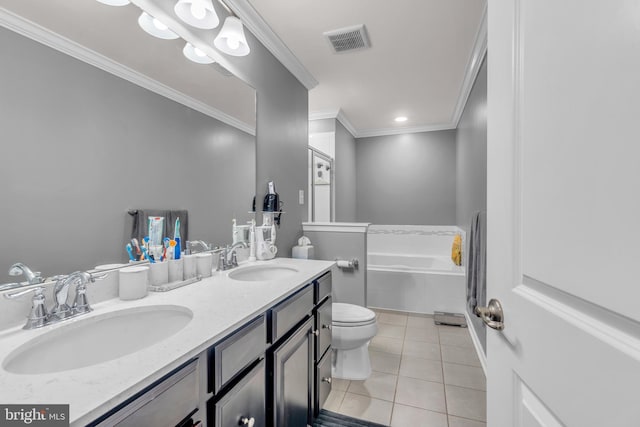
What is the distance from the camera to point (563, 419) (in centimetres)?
46

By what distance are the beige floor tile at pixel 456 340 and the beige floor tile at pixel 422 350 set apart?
15 centimetres

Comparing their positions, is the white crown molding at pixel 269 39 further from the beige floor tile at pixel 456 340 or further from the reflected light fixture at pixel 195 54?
the beige floor tile at pixel 456 340

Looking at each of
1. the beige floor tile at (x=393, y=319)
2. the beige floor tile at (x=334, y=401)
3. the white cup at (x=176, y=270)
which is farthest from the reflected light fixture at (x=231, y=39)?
the beige floor tile at (x=393, y=319)

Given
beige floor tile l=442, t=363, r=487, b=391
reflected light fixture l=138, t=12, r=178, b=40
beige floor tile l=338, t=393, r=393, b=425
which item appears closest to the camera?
reflected light fixture l=138, t=12, r=178, b=40

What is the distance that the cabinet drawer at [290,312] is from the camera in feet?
3.61

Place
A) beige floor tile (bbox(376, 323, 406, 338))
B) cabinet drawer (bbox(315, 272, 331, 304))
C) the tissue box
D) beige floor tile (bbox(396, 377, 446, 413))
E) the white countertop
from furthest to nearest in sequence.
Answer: beige floor tile (bbox(376, 323, 406, 338)) < the tissue box < beige floor tile (bbox(396, 377, 446, 413)) < cabinet drawer (bbox(315, 272, 331, 304)) < the white countertop

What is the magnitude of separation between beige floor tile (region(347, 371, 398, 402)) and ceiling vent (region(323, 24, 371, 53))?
251cm

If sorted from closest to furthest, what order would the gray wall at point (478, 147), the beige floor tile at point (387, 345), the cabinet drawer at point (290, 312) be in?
the cabinet drawer at point (290, 312) < the gray wall at point (478, 147) < the beige floor tile at point (387, 345)

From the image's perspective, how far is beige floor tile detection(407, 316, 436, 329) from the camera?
296 cm

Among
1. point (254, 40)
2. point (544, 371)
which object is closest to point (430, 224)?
point (254, 40)

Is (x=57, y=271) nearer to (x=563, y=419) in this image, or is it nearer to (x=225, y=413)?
(x=225, y=413)

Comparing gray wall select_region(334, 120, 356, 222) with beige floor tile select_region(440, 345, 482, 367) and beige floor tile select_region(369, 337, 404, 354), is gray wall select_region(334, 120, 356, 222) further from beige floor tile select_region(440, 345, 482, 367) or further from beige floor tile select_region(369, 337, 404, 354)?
beige floor tile select_region(440, 345, 482, 367)

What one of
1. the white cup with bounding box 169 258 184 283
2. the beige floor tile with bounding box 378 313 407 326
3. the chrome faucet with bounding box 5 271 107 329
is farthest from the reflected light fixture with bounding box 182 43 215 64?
the beige floor tile with bounding box 378 313 407 326

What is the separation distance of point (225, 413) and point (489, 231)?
3.03ft
